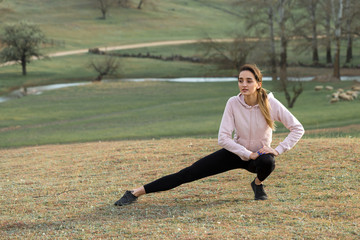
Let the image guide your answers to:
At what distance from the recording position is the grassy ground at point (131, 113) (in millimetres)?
24453

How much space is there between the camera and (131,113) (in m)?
33.8

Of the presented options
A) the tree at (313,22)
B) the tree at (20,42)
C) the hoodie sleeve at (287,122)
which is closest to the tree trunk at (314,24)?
the tree at (313,22)

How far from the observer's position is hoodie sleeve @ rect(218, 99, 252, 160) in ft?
22.7

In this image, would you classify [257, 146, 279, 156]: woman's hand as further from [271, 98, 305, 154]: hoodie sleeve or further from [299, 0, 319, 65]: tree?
[299, 0, 319, 65]: tree

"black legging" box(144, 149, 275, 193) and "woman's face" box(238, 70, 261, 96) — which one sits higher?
"woman's face" box(238, 70, 261, 96)

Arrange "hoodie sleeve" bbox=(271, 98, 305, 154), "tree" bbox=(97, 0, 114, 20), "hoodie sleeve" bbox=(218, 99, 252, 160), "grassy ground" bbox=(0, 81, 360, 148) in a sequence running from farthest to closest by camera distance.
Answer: "tree" bbox=(97, 0, 114, 20) < "grassy ground" bbox=(0, 81, 360, 148) < "hoodie sleeve" bbox=(271, 98, 305, 154) < "hoodie sleeve" bbox=(218, 99, 252, 160)

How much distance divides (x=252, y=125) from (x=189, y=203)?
170cm

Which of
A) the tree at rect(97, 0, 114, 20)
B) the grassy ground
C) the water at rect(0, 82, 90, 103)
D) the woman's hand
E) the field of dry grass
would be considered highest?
the tree at rect(97, 0, 114, 20)

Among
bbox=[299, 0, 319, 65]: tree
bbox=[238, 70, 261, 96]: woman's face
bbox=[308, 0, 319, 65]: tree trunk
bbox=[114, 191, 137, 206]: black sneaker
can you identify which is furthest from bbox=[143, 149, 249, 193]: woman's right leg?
bbox=[299, 0, 319, 65]: tree

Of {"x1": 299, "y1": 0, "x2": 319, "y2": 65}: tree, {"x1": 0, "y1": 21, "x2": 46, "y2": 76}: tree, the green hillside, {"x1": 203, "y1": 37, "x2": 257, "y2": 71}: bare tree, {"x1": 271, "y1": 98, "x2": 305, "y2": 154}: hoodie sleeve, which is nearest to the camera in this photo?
{"x1": 271, "y1": 98, "x2": 305, "y2": 154}: hoodie sleeve

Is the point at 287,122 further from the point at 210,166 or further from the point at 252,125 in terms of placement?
the point at 210,166

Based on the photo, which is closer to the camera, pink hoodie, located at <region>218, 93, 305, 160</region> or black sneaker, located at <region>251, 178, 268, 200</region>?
pink hoodie, located at <region>218, 93, 305, 160</region>

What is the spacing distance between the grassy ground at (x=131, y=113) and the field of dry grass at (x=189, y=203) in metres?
9.10

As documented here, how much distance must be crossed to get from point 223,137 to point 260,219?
4.13 feet
